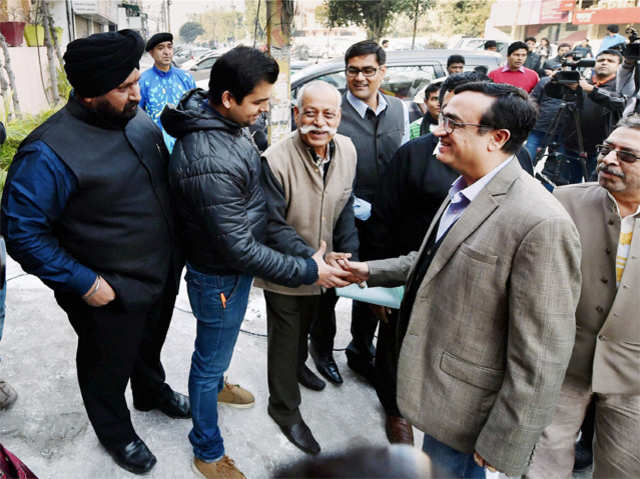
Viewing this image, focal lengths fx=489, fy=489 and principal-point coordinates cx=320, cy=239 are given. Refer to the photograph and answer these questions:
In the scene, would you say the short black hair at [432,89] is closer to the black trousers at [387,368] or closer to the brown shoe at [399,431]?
the black trousers at [387,368]

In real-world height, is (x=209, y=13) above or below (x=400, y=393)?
above

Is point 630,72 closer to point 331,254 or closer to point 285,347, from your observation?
point 331,254

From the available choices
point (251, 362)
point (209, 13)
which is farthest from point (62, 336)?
point (209, 13)

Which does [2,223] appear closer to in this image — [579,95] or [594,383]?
[594,383]

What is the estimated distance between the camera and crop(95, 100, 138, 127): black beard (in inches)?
71.7

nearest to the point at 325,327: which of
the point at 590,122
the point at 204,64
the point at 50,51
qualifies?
the point at 590,122

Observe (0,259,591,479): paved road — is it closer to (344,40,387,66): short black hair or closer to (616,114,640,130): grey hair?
(616,114,640,130): grey hair

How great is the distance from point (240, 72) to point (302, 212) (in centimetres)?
73

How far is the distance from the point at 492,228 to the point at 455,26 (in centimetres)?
4238

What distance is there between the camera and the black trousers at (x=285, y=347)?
2396 millimetres

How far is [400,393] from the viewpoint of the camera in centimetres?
178

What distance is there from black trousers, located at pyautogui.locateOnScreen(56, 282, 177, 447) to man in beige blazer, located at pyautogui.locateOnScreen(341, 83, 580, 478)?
1165 millimetres

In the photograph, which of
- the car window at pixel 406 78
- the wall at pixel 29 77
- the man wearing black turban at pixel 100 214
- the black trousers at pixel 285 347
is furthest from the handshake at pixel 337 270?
the wall at pixel 29 77

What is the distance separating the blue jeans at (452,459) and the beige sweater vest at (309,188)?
0.88 meters
